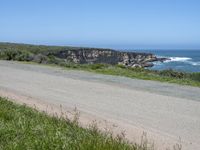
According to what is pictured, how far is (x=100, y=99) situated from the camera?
45.8 ft

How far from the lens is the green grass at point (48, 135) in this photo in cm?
682

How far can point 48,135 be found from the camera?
785 cm

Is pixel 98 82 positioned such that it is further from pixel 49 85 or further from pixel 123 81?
pixel 49 85

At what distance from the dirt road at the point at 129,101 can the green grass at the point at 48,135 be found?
109cm

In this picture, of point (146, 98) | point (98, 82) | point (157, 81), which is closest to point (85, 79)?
point (98, 82)

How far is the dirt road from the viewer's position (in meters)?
9.44

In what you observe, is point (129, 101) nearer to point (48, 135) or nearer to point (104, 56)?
point (48, 135)

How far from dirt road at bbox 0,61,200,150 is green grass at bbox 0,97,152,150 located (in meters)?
1.09

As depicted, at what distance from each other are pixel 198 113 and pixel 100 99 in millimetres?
3347

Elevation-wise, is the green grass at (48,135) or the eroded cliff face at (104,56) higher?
the green grass at (48,135)

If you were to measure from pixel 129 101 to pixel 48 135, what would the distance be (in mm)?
5922

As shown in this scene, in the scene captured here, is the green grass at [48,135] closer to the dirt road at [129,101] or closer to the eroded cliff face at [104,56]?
the dirt road at [129,101]

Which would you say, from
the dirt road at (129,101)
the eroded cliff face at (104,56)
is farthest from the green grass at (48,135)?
the eroded cliff face at (104,56)

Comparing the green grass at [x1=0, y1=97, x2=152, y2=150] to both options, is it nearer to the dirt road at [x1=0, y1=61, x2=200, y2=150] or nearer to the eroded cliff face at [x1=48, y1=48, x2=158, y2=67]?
the dirt road at [x1=0, y1=61, x2=200, y2=150]
